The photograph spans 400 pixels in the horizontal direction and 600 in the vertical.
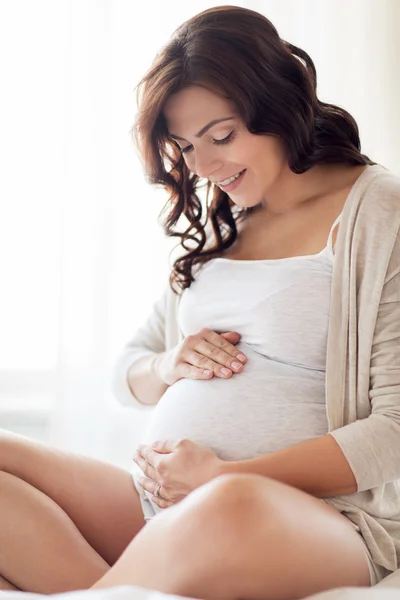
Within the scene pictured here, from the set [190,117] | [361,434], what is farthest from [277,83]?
[361,434]

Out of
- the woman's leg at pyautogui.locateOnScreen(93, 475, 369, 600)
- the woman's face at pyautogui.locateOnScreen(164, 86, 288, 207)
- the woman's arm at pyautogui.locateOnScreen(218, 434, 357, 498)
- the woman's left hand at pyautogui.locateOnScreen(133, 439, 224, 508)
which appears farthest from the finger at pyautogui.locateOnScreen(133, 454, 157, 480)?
the woman's face at pyautogui.locateOnScreen(164, 86, 288, 207)

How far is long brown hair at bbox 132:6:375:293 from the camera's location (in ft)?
4.17

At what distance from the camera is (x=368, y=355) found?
1.16m

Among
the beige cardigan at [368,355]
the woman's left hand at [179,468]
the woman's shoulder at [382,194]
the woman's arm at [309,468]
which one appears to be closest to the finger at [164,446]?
the woman's left hand at [179,468]

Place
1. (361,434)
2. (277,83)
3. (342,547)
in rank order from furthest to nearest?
1. (277,83)
2. (361,434)
3. (342,547)

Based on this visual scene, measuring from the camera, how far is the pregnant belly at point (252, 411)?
116 cm

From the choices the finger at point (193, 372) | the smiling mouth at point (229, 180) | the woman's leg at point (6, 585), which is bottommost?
the woman's leg at point (6, 585)

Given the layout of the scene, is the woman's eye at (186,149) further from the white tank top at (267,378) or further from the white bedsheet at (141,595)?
the white bedsheet at (141,595)

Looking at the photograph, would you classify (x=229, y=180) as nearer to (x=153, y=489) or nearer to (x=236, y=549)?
(x=153, y=489)

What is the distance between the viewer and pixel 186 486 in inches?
43.4

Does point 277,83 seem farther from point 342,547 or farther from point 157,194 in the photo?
point 157,194

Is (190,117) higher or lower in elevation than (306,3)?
lower

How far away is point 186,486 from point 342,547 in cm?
25

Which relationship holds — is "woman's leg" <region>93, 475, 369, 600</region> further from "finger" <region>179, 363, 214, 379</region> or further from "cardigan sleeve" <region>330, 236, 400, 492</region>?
"finger" <region>179, 363, 214, 379</region>
